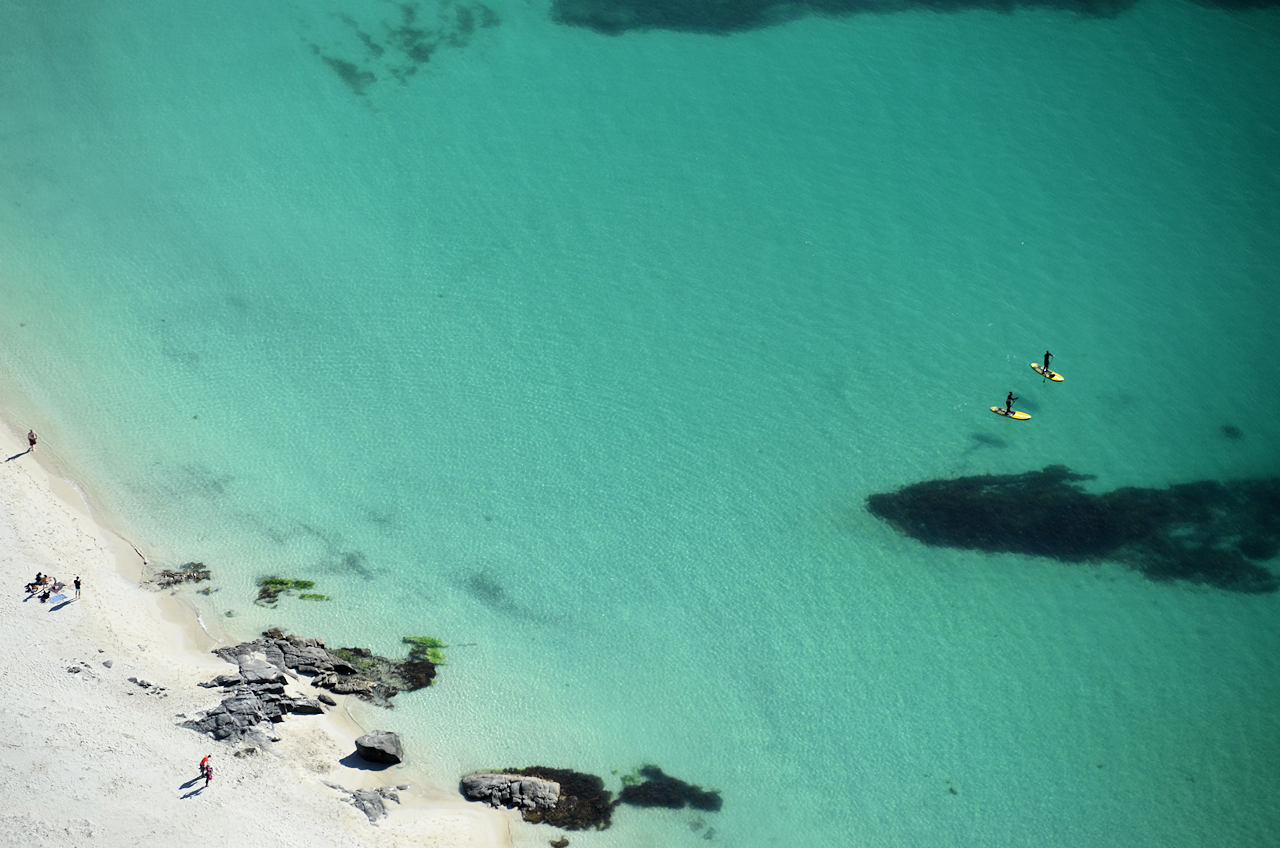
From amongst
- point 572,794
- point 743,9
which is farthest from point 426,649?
point 743,9

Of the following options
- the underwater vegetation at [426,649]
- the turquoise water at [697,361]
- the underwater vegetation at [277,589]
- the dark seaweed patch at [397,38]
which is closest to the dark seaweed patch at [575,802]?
the turquoise water at [697,361]

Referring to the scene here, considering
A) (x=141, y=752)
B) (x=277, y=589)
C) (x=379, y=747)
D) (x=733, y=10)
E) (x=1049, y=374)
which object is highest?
(x=733, y=10)

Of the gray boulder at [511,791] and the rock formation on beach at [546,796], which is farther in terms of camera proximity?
the gray boulder at [511,791]

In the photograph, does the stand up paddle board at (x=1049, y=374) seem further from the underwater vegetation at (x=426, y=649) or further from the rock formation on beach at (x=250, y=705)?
the rock formation on beach at (x=250, y=705)

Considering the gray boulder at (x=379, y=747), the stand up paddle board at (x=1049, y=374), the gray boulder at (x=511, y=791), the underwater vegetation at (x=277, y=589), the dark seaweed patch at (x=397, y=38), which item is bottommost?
the gray boulder at (x=511, y=791)

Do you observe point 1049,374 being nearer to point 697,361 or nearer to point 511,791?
point 697,361

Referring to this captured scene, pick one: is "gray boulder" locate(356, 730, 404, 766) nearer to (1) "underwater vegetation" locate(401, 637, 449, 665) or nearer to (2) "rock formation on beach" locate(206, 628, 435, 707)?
(2) "rock formation on beach" locate(206, 628, 435, 707)

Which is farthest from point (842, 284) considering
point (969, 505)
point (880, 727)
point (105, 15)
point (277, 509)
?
point (105, 15)
